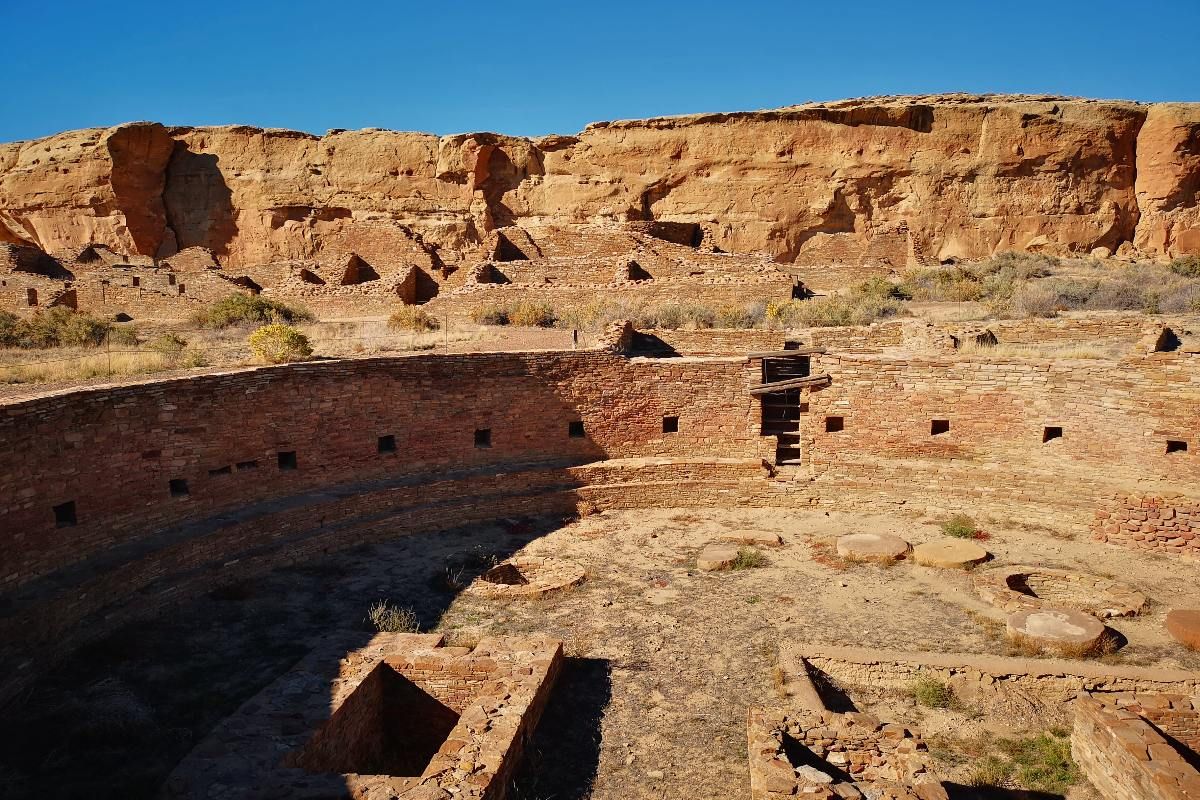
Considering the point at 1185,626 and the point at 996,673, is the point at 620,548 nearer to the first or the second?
the point at 996,673

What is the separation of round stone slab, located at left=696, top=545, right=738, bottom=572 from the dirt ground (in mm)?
168

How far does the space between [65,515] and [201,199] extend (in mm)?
27396

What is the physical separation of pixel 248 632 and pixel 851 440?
9.00 m

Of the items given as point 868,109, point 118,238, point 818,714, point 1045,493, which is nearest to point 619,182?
point 868,109

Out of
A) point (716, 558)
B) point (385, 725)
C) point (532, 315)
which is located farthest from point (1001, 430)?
point (532, 315)

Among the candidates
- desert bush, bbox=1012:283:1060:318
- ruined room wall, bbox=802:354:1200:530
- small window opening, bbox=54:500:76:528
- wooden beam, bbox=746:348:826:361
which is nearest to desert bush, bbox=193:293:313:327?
small window opening, bbox=54:500:76:528

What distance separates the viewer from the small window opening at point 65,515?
28.6 ft

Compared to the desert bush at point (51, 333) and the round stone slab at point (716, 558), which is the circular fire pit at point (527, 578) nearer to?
the round stone slab at point (716, 558)

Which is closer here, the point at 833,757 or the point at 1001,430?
the point at 833,757

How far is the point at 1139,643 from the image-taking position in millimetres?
8164

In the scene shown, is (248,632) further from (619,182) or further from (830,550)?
(619,182)

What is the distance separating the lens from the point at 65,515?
29.0 feet

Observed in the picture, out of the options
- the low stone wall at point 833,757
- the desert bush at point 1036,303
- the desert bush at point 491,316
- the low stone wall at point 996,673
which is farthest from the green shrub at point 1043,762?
the desert bush at point 491,316

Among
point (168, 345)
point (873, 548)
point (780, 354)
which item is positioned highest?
point (168, 345)
